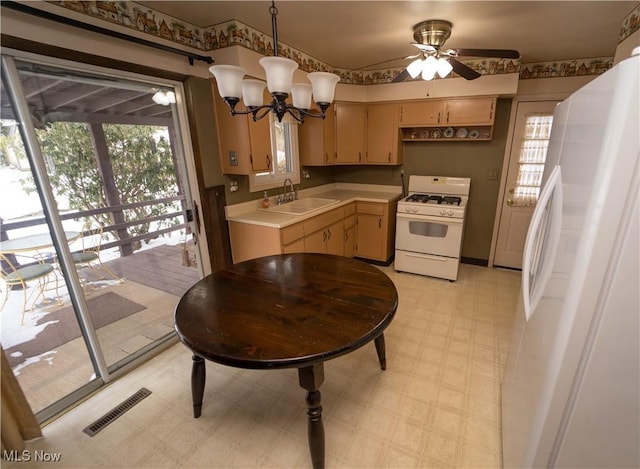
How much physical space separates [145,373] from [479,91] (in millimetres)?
4023

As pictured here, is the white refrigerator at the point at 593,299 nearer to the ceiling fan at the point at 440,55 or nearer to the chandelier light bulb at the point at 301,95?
the ceiling fan at the point at 440,55

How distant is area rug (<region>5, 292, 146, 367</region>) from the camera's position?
6.09ft

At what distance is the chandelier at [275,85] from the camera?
1258 mm

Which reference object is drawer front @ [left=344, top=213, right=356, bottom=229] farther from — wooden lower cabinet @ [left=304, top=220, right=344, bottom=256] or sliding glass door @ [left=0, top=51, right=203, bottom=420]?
sliding glass door @ [left=0, top=51, right=203, bottom=420]

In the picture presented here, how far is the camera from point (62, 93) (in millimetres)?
1723

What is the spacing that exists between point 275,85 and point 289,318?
1.06 m

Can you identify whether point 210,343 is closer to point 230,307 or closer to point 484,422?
point 230,307

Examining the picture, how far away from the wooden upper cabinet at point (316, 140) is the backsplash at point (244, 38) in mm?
554

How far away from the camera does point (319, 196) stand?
395 cm

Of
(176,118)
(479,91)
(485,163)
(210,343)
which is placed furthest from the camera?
(485,163)

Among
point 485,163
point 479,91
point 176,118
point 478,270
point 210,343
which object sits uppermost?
point 479,91

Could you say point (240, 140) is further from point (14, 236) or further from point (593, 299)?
point (593, 299)

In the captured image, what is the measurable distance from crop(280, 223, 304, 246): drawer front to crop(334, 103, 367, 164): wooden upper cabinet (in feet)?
4.67

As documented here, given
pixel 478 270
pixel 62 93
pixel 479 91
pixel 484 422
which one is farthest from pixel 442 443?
pixel 479 91
